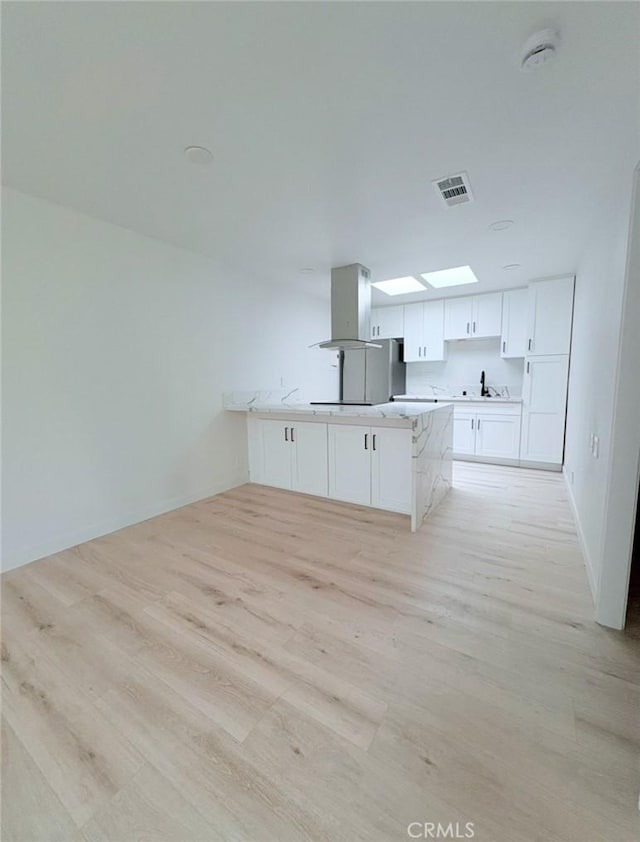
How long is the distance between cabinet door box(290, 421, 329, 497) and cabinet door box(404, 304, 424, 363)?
2.81m

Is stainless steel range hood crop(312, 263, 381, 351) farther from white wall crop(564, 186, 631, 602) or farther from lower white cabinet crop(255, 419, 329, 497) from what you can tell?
white wall crop(564, 186, 631, 602)

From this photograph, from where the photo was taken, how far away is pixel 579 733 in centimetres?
116

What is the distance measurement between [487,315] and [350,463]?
129 inches

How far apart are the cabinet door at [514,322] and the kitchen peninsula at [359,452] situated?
194cm

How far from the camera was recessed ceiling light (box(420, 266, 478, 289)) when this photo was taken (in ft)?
13.1

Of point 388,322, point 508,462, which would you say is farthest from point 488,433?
point 388,322

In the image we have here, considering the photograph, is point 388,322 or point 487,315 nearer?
point 487,315

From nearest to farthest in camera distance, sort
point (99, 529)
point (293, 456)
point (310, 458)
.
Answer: point (99, 529)
point (310, 458)
point (293, 456)

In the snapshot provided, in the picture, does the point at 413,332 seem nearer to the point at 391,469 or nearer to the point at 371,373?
the point at 371,373

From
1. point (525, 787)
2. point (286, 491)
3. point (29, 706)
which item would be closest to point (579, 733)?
point (525, 787)

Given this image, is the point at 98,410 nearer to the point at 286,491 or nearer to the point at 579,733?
the point at 286,491

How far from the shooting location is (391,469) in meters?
3.00

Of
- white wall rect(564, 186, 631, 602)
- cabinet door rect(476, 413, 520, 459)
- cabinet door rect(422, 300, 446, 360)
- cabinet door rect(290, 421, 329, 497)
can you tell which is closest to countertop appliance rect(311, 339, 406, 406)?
cabinet door rect(422, 300, 446, 360)

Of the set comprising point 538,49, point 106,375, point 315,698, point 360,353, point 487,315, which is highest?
point 538,49
